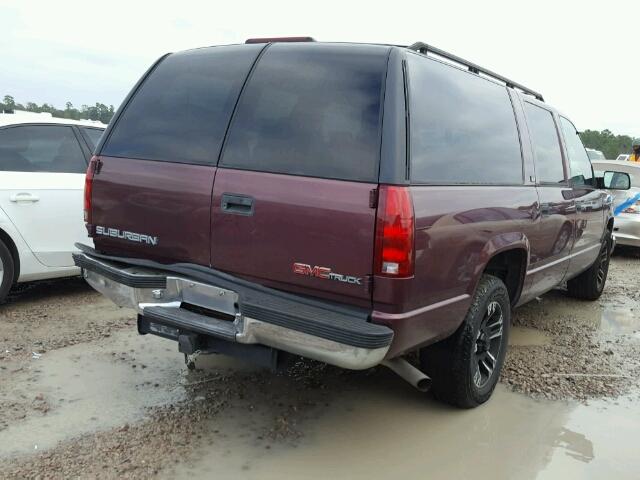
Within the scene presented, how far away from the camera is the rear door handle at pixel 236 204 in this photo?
2.80m

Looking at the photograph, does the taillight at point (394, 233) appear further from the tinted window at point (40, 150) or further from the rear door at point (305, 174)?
the tinted window at point (40, 150)

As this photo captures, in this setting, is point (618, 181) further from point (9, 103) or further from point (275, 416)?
point (9, 103)

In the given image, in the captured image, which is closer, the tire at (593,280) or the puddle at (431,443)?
the puddle at (431,443)

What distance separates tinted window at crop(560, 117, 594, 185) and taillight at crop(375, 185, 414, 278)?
9.60 feet

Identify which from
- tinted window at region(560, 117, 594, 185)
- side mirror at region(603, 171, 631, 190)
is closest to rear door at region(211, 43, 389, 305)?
tinted window at region(560, 117, 594, 185)

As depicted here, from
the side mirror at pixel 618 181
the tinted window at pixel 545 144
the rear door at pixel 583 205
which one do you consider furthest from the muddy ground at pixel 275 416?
the side mirror at pixel 618 181

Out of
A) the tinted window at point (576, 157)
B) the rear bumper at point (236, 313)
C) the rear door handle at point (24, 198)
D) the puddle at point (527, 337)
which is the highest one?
the tinted window at point (576, 157)

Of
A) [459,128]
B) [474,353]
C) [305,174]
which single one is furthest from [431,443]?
[459,128]

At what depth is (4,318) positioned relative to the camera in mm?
4633

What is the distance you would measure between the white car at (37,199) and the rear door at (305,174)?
265cm

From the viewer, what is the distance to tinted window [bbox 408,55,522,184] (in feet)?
9.14

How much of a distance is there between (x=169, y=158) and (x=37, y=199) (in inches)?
91.4

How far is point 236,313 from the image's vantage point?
2.79 meters

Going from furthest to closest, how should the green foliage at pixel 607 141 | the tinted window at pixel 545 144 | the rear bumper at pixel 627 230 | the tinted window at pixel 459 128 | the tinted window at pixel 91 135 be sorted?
1. the green foliage at pixel 607 141
2. the rear bumper at pixel 627 230
3. the tinted window at pixel 91 135
4. the tinted window at pixel 545 144
5. the tinted window at pixel 459 128
